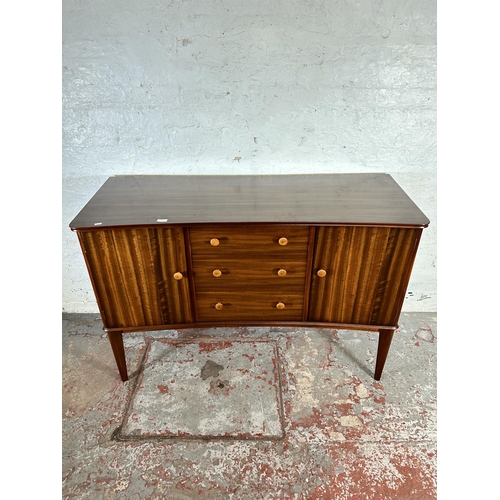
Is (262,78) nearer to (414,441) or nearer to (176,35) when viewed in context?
(176,35)

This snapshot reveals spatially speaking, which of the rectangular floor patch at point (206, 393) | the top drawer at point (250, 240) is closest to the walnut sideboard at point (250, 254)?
the top drawer at point (250, 240)

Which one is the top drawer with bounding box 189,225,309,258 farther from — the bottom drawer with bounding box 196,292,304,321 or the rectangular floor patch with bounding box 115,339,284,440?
the rectangular floor patch with bounding box 115,339,284,440

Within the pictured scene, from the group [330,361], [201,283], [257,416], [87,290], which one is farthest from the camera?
[87,290]

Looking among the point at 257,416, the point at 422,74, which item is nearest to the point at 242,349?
the point at 257,416

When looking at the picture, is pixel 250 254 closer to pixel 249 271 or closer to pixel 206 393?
pixel 249 271

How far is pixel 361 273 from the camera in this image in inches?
66.9

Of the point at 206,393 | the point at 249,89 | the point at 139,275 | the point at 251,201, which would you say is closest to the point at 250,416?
the point at 206,393

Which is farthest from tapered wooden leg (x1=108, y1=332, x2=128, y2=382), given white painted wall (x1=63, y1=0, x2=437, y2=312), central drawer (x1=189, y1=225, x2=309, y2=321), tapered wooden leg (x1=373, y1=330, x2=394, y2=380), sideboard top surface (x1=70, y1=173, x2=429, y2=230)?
tapered wooden leg (x1=373, y1=330, x2=394, y2=380)

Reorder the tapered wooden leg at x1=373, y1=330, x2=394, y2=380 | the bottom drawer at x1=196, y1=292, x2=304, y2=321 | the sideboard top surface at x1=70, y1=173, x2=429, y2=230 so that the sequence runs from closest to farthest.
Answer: the sideboard top surface at x1=70, y1=173, x2=429, y2=230
the bottom drawer at x1=196, y1=292, x2=304, y2=321
the tapered wooden leg at x1=373, y1=330, x2=394, y2=380

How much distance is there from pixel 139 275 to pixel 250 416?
0.90 meters

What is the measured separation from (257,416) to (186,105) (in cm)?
164

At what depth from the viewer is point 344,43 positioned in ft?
6.06

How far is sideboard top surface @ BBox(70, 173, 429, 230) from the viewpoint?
1594mm

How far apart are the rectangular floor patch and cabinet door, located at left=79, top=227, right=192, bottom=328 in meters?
0.44
